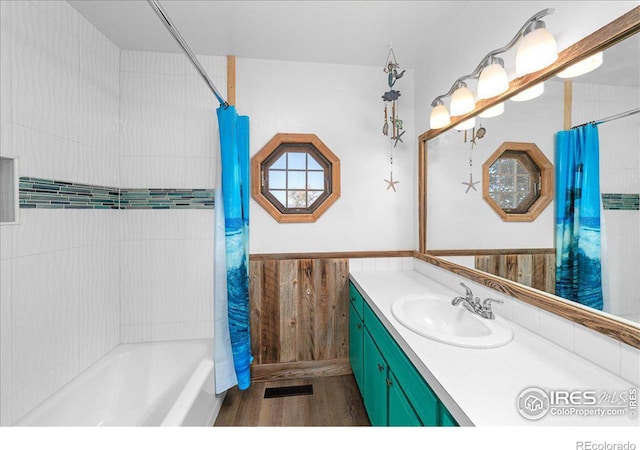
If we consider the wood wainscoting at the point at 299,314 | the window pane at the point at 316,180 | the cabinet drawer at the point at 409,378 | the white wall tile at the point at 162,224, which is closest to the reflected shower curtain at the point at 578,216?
the cabinet drawer at the point at 409,378

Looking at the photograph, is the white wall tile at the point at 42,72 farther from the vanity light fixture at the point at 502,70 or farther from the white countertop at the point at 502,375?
the vanity light fixture at the point at 502,70

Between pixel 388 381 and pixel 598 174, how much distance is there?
108cm

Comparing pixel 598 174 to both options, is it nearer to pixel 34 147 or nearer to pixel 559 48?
pixel 559 48

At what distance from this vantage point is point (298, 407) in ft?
5.41

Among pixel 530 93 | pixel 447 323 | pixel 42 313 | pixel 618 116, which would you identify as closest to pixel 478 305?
pixel 447 323

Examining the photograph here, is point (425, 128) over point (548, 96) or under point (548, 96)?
over

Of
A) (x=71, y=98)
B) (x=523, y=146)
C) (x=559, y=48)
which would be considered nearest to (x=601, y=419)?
(x=523, y=146)

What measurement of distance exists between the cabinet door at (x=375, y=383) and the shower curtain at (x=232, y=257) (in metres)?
0.83

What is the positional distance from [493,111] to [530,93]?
205 mm

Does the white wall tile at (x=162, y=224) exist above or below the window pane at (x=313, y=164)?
below

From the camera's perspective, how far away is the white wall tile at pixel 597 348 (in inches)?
29.3

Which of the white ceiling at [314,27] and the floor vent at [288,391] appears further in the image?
the floor vent at [288,391]

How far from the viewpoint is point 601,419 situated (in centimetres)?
62
